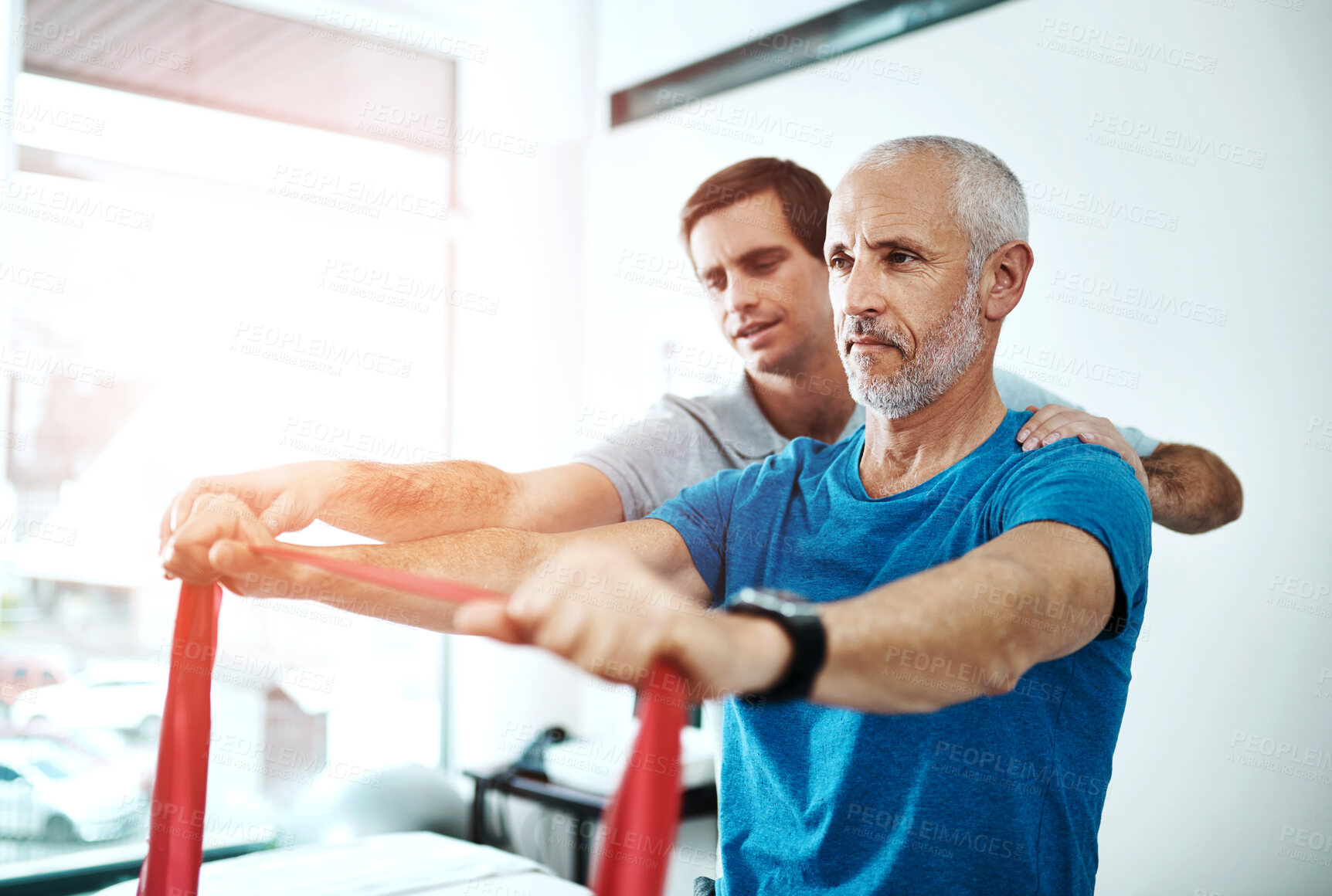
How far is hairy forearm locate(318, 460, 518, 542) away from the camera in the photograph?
1579mm

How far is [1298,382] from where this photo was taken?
2.42 m

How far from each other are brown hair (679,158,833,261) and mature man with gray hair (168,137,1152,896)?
86 centimetres

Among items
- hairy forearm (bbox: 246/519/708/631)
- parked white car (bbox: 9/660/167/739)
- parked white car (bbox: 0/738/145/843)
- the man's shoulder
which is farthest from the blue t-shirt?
parked white car (bbox: 0/738/145/843)

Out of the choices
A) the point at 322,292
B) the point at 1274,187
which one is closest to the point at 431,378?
the point at 322,292

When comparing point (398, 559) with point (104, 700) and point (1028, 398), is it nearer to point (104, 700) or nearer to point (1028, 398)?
point (1028, 398)

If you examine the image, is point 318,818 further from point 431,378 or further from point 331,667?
point 431,378

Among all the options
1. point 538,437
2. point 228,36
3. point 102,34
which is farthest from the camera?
point 538,437

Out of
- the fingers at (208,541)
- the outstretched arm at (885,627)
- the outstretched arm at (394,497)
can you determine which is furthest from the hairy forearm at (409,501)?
the outstretched arm at (885,627)

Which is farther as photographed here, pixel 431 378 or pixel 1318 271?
pixel 431 378

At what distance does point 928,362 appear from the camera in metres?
1.39

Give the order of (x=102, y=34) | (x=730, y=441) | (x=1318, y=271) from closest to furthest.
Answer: (x=730, y=441) < (x=1318, y=271) < (x=102, y=34)

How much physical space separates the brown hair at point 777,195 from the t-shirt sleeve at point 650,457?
0.48 metres

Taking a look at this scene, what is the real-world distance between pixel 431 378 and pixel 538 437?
2.12ft

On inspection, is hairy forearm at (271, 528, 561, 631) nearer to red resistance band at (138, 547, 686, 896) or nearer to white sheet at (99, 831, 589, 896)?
red resistance band at (138, 547, 686, 896)
